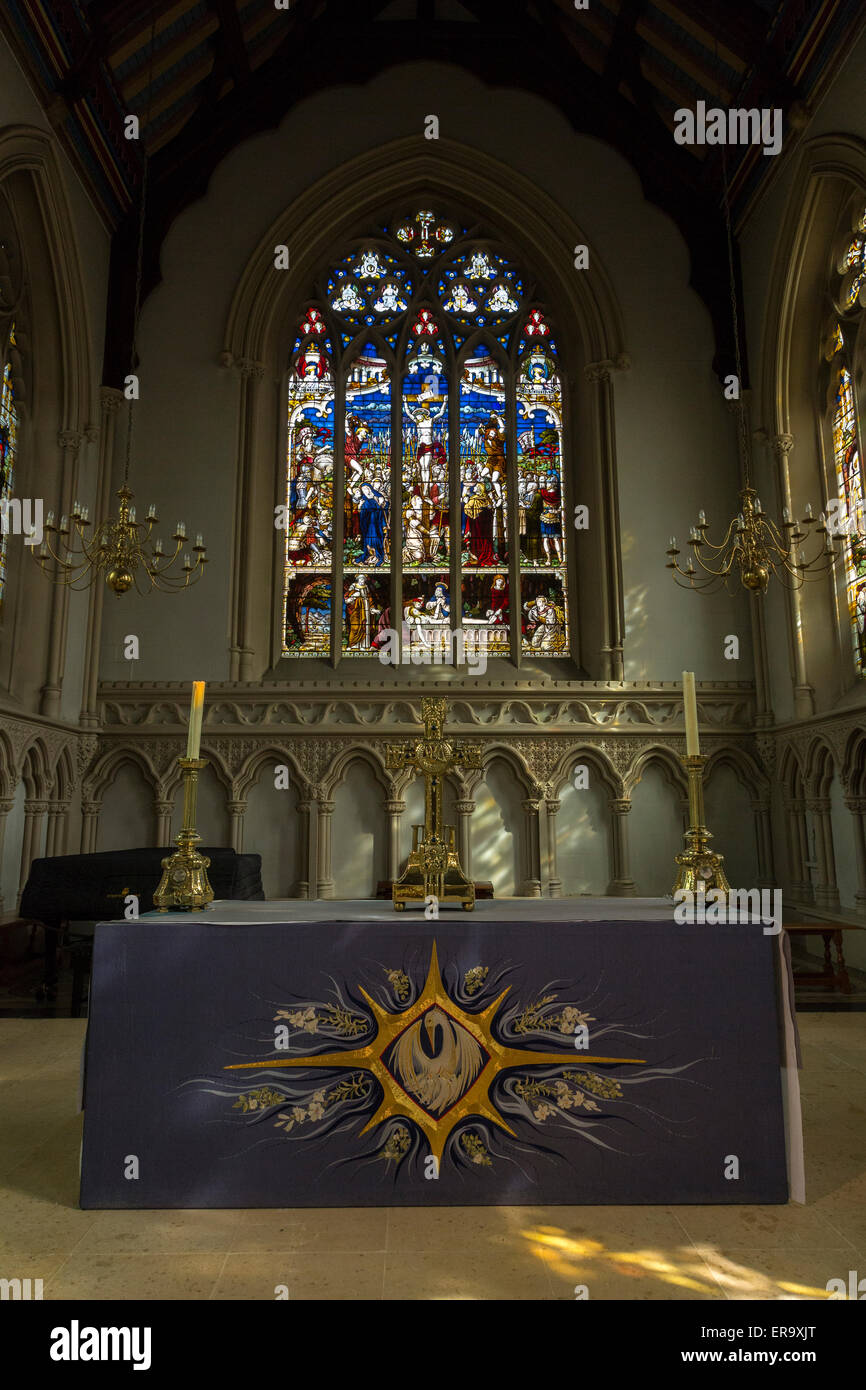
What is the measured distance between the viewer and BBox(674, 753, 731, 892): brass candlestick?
3.11 metres

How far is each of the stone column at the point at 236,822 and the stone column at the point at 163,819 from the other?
62 centimetres

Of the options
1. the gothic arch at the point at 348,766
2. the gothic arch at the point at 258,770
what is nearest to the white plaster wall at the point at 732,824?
the gothic arch at the point at 348,766

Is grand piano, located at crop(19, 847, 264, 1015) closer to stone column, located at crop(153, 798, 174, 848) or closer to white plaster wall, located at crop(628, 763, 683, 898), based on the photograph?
stone column, located at crop(153, 798, 174, 848)

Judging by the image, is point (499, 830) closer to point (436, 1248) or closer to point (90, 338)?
point (436, 1248)

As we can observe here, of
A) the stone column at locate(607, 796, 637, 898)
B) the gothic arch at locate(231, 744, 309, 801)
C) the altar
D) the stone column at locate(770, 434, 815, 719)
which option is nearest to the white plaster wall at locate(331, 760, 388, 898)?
the gothic arch at locate(231, 744, 309, 801)

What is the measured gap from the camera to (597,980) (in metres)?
2.81

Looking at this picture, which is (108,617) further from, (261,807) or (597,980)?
(597,980)

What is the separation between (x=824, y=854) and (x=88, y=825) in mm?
7000

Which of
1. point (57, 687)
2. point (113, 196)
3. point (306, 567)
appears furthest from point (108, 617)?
point (113, 196)

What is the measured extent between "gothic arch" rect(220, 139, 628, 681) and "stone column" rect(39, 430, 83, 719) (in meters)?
1.66

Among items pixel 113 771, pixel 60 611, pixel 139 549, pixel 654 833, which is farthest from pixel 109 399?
pixel 654 833

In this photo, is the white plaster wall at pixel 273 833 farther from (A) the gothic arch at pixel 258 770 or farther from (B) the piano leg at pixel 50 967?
(B) the piano leg at pixel 50 967

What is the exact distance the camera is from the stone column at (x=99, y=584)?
336 inches

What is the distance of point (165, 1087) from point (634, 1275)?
151 cm
